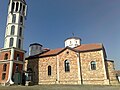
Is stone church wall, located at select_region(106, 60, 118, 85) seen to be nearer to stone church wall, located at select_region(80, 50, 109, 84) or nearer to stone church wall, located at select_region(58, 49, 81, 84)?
stone church wall, located at select_region(80, 50, 109, 84)

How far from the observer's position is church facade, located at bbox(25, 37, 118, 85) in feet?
86.1

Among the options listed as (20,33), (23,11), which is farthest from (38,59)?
(23,11)

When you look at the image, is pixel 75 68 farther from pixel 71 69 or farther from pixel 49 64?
pixel 49 64

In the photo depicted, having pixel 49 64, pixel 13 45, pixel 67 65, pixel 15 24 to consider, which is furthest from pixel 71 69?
pixel 15 24

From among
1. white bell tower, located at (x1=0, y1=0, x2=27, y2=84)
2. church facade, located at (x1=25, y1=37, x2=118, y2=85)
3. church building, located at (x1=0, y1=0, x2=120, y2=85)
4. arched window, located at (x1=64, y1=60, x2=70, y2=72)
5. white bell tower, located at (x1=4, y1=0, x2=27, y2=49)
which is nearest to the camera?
white bell tower, located at (x1=0, y1=0, x2=27, y2=84)

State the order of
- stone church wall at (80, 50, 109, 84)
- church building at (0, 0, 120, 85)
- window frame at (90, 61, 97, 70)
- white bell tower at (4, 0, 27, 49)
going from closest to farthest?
stone church wall at (80, 50, 109, 84)
church building at (0, 0, 120, 85)
window frame at (90, 61, 97, 70)
white bell tower at (4, 0, 27, 49)

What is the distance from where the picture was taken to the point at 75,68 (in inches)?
1102

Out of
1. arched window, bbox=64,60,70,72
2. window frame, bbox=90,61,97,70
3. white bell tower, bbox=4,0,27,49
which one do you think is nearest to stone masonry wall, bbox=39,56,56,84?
arched window, bbox=64,60,70,72

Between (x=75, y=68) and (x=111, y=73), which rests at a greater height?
(x=75, y=68)

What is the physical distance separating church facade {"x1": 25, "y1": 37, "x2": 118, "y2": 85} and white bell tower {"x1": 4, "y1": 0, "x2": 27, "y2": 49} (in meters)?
7.31

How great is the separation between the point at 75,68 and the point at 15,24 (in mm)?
16871

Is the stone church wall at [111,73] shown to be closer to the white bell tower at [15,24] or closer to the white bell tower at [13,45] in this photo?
the white bell tower at [13,45]

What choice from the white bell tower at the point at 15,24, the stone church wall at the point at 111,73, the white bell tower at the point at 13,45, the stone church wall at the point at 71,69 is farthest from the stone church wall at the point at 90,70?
the white bell tower at the point at 15,24

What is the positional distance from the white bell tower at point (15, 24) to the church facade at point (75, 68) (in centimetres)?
Result: 731
